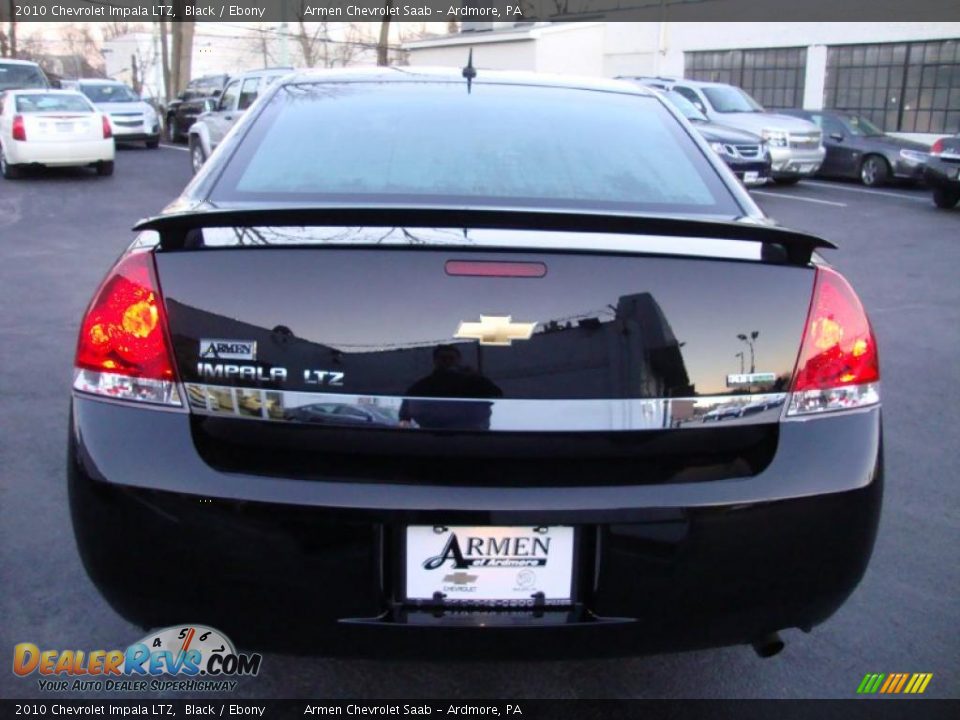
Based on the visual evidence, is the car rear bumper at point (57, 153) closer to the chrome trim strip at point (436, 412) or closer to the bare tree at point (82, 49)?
the chrome trim strip at point (436, 412)

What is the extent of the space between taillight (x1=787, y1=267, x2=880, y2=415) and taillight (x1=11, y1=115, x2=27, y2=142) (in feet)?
48.4

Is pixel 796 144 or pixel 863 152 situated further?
pixel 863 152

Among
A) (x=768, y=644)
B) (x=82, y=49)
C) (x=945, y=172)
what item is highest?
(x=82, y=49)

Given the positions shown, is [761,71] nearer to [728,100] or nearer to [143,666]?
[728,100]

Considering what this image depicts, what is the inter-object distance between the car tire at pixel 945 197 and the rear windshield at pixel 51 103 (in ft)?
43.4

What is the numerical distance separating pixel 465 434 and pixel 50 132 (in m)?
14.6

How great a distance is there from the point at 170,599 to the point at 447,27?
1965 inches

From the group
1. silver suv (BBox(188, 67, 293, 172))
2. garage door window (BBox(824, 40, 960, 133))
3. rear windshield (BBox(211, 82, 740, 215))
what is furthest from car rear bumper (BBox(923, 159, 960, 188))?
rear windshield (BBox(211, 82, 740, 215))

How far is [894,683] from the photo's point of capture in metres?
2.65

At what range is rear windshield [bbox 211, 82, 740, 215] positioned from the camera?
245 centimetres

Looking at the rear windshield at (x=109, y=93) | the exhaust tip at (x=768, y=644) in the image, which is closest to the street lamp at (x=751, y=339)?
the exhaust tip at (x=768, y=644)

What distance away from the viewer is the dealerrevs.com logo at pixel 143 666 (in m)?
2.39

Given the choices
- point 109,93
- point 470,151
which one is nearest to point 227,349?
point 470,151

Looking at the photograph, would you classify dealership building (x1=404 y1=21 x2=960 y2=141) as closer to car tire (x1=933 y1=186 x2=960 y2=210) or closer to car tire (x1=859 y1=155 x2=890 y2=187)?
car tire (x1=859 y1=155 x2=890 y2=187)
